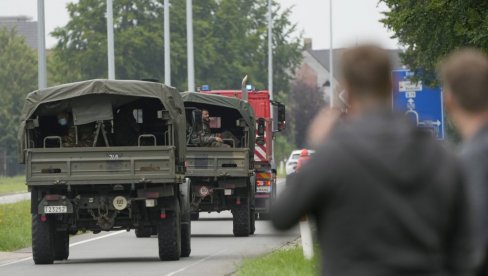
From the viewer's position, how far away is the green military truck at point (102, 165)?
2072 cm

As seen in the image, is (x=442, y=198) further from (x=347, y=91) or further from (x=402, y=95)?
(x=402, y=95)

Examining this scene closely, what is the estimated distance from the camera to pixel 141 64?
93.1m

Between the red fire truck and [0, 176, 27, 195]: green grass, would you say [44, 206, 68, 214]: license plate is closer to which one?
the red fire truck

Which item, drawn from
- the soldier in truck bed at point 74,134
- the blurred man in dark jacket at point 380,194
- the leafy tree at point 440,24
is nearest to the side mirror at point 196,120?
the leafy tree at point 440,24

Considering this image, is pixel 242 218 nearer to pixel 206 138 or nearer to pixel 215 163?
pixel 215 163

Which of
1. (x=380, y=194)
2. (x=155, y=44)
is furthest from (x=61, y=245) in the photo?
(x=155, y=44)

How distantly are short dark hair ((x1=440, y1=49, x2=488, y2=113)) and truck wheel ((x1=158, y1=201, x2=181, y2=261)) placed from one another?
50.2ft

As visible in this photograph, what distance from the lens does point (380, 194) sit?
516 cm

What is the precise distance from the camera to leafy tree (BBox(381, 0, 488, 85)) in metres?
21.7

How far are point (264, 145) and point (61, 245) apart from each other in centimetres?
1033

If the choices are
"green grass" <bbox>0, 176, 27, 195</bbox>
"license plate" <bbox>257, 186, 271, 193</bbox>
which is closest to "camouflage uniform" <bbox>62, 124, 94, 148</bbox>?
"license plate" <bbox>257, 186, 271, 193</bbox>

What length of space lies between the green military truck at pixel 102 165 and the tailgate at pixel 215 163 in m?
3.86

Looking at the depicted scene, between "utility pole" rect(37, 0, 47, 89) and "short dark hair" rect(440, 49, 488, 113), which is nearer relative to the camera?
"short dark hair" rect(440, 49, 488, 113)

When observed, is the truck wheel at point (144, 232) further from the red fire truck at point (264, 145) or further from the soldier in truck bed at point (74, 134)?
the soldier in truck bed at point (74, 134)
